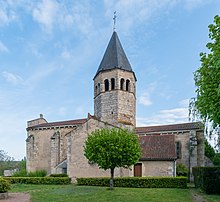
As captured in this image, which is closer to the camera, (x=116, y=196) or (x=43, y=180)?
(x=116, y=196)

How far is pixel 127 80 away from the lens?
35469 millimetres

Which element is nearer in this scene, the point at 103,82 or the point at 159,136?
the point at 159,136

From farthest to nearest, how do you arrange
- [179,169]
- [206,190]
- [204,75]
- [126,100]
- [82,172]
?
[126,100], [179,169], [82,172], [206,190], [204,75]

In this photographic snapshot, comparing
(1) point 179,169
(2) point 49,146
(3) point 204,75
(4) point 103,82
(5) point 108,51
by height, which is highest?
(5) point 108,51

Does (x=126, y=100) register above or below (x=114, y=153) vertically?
above

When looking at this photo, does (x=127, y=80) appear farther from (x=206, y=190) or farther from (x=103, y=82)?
(x=206, y=190)

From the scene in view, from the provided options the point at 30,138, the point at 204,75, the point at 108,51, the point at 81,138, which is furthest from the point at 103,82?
the point at 204,75

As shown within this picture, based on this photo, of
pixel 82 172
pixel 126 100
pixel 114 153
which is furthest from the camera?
pixel 126 100

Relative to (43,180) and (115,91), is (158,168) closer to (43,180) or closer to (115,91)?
(43,180)

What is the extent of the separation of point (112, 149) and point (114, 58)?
64.3 ft

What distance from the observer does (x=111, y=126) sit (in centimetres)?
2848

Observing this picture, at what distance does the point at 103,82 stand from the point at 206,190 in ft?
70.5

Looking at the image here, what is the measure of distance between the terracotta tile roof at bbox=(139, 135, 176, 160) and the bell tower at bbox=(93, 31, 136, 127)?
4667 millimetres

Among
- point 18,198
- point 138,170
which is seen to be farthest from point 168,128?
point 18,198
